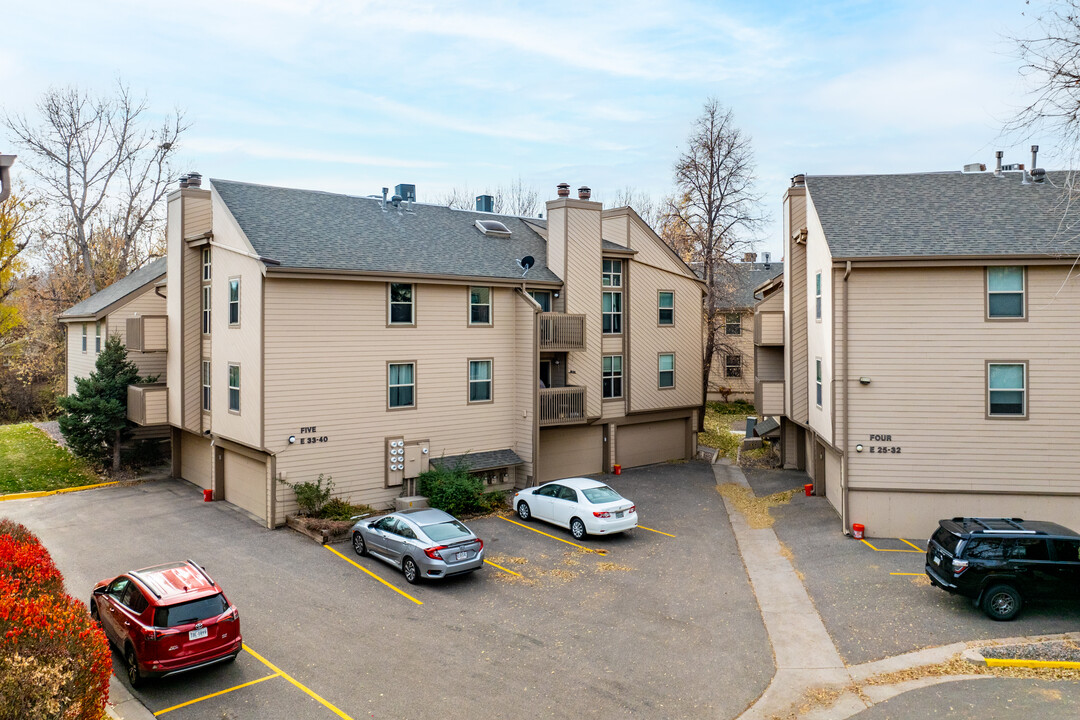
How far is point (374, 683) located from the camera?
35.7 feet

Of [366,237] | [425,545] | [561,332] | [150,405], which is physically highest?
[366,237]

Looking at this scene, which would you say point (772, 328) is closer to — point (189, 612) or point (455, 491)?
point (455, 491)

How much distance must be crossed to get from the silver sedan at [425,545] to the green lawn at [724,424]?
18.7 metres

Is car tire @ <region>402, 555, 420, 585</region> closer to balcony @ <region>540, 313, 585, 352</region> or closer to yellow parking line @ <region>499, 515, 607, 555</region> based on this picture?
yellow parking line @ <region>499, 515, 607, 555</region>

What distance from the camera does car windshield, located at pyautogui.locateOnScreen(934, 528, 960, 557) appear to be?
13.3 m

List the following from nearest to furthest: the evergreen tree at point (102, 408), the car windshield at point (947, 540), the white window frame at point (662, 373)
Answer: the car windshield at point (947, 540)
the evergreen tree at point (102, 408)
the white window frame at point (662, 373)

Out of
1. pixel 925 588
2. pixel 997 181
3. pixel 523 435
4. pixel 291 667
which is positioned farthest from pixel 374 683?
pixel 997 181

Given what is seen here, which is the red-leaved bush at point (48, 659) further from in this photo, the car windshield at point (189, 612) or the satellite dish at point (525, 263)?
the satellite dish at point (525, 263)

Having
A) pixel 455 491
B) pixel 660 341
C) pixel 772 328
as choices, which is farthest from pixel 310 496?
pixel 772 328

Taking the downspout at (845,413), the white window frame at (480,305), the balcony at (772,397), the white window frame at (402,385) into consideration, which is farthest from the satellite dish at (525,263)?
the downspout at (845,413)

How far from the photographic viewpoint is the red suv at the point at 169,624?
10242mm

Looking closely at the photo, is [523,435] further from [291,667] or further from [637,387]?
[291,667]

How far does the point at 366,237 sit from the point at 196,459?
414 inches

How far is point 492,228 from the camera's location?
2698 centimetres
